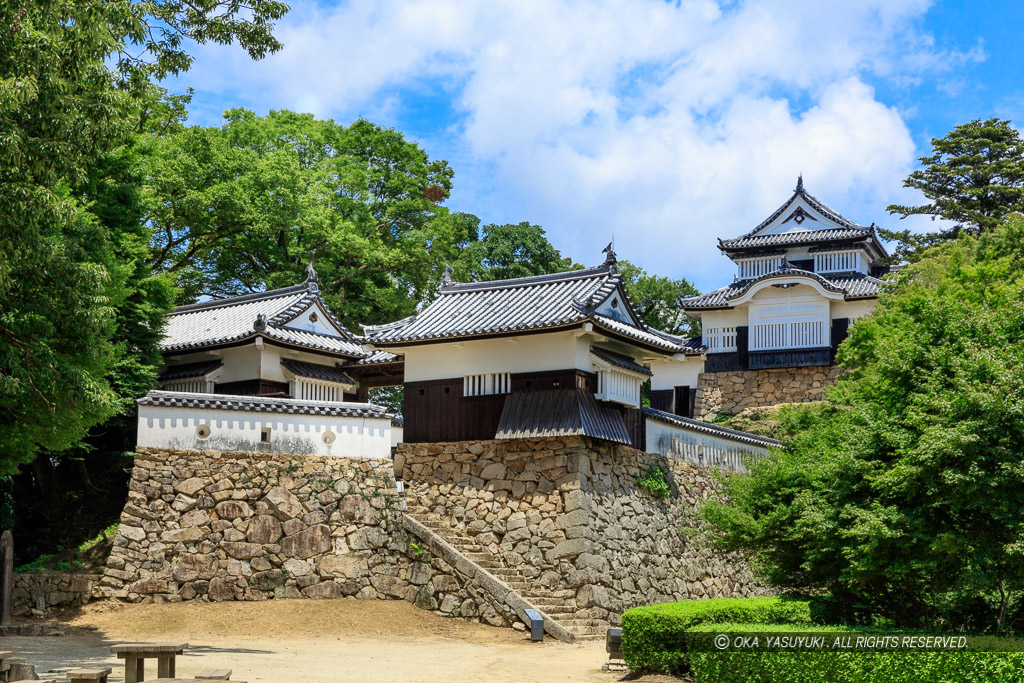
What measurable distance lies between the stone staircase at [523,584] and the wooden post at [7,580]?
8.31 meters

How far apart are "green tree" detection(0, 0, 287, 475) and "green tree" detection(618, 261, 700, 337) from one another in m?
28.5

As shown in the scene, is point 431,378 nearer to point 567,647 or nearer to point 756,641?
point 567,647

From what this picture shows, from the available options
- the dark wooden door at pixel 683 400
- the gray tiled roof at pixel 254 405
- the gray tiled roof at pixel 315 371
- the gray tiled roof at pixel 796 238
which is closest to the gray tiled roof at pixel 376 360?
the gray tiled roof at pixel 315 371

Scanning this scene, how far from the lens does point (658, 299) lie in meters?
46.2

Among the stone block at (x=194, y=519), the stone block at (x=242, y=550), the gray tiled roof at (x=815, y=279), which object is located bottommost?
the stone block at (x=242, y=550)

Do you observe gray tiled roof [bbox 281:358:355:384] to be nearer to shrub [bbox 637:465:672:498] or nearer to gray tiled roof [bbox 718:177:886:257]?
shrub [bbox 637:465:672:498]

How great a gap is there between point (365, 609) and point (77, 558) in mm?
6289

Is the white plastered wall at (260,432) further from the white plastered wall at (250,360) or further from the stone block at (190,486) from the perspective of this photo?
the white plastered wall at (250,360)

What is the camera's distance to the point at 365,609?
2183 centimetres

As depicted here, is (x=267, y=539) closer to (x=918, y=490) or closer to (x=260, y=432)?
(x=260, y=432)

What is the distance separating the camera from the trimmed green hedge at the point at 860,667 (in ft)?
39.8

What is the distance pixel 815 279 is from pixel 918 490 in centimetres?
2292

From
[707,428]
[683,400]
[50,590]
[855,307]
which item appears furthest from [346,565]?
[855,307]

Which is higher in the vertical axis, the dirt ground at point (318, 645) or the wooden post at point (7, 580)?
the wooden post at point (7, 580)
